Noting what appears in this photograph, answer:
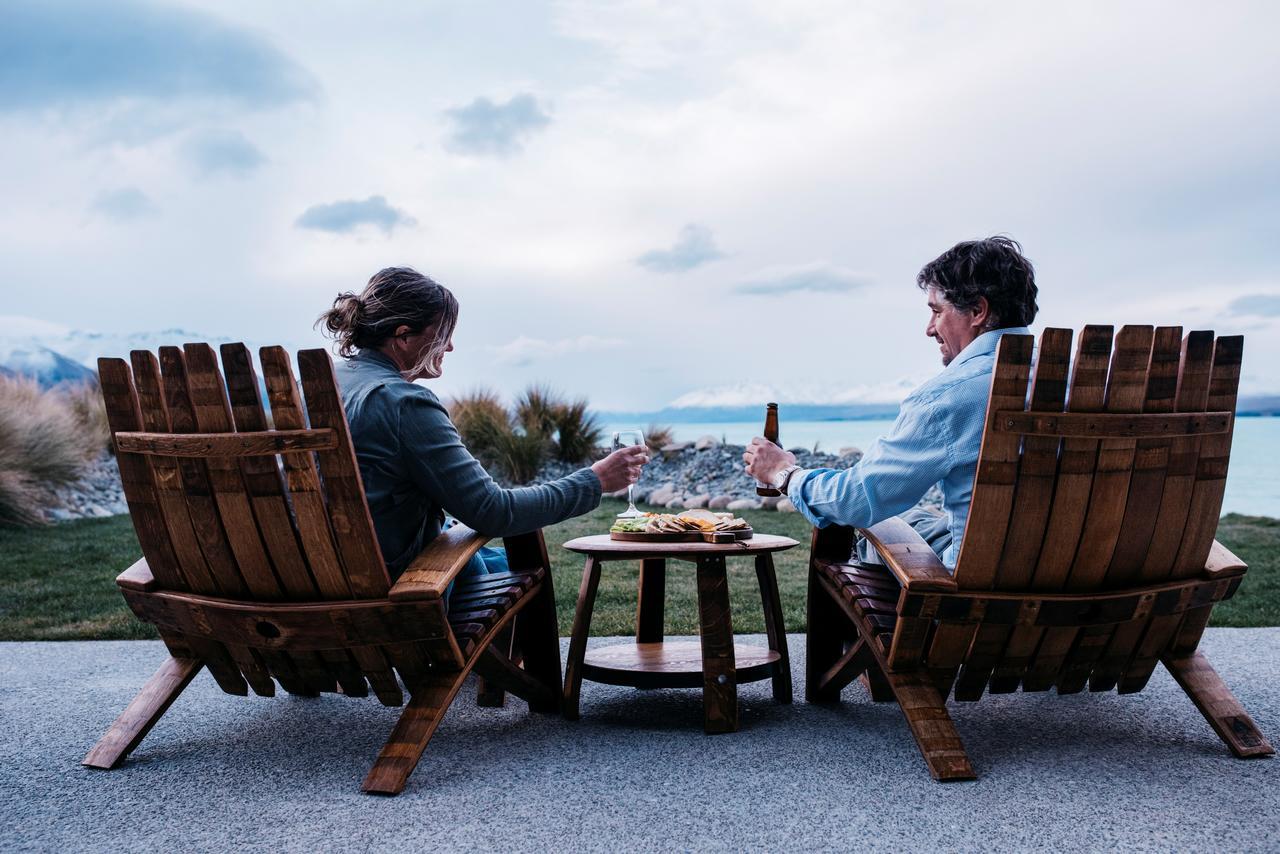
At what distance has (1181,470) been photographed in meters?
2.43

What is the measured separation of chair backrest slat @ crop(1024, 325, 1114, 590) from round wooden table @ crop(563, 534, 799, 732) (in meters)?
0.71

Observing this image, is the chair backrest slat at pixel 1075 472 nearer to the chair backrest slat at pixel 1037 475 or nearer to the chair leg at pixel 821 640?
the chair backrest slat at pixel 1037 475

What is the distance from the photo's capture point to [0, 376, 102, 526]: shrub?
784 centimetres

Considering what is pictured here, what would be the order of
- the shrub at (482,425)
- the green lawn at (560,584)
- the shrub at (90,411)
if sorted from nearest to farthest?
the green lawn at (560,584) → the shrub at (482,425) → the shrub at (90,411)

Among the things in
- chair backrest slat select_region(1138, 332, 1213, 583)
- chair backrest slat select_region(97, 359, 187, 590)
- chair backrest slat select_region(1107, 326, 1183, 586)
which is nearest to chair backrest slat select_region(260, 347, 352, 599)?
chair backrest slat select_region(97, 359, 187, 590)

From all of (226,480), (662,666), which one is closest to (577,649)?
(662,666)

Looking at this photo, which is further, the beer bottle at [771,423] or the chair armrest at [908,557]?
the beer bottle at [771,423]

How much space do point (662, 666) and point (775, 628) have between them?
0.39 m

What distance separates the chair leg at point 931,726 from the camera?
2426 mm

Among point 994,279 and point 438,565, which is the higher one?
point 994,279

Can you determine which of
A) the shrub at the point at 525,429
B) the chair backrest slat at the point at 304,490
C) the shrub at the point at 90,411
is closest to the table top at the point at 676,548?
the chair backrest slat at the point at 304,490

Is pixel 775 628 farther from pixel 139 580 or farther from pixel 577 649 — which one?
pixel 139 580

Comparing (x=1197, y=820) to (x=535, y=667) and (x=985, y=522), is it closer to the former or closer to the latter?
(x=985, y=522)

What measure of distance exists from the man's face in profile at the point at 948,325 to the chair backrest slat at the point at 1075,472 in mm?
522
